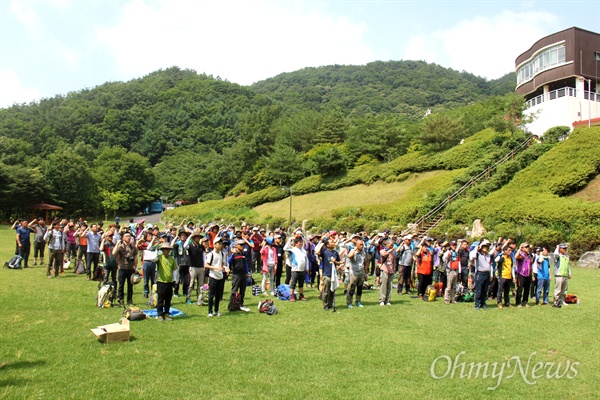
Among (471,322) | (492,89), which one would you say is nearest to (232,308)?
(471,322)

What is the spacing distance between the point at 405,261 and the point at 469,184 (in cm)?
1906

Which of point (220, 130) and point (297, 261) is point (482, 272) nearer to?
point (297, 261)

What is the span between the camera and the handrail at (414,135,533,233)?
93.0ft

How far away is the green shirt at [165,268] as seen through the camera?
362 inches

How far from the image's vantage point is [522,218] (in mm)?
22625

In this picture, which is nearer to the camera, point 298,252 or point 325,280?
point 325,280

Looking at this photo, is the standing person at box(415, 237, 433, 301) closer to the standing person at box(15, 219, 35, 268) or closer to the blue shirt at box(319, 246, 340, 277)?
the blue shirt at box(319, 246, 340, 277)

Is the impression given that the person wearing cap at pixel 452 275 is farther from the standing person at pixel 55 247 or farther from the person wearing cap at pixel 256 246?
the standing person at pixel 55 247

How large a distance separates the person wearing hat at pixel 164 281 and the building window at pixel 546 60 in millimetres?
35856

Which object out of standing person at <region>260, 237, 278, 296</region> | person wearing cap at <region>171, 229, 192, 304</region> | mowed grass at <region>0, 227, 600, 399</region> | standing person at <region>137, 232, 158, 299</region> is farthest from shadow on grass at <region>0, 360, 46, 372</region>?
standing person at <region>260, 237, 278, 296</region>

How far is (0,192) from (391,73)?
137 meters

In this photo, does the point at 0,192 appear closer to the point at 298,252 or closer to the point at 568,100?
the point at 298,252

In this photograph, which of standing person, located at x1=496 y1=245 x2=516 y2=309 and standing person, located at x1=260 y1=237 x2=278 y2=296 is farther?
standing person, located at x1=260 y1=237 x2=278 y2=296

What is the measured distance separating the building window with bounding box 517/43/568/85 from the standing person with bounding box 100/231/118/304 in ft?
118
